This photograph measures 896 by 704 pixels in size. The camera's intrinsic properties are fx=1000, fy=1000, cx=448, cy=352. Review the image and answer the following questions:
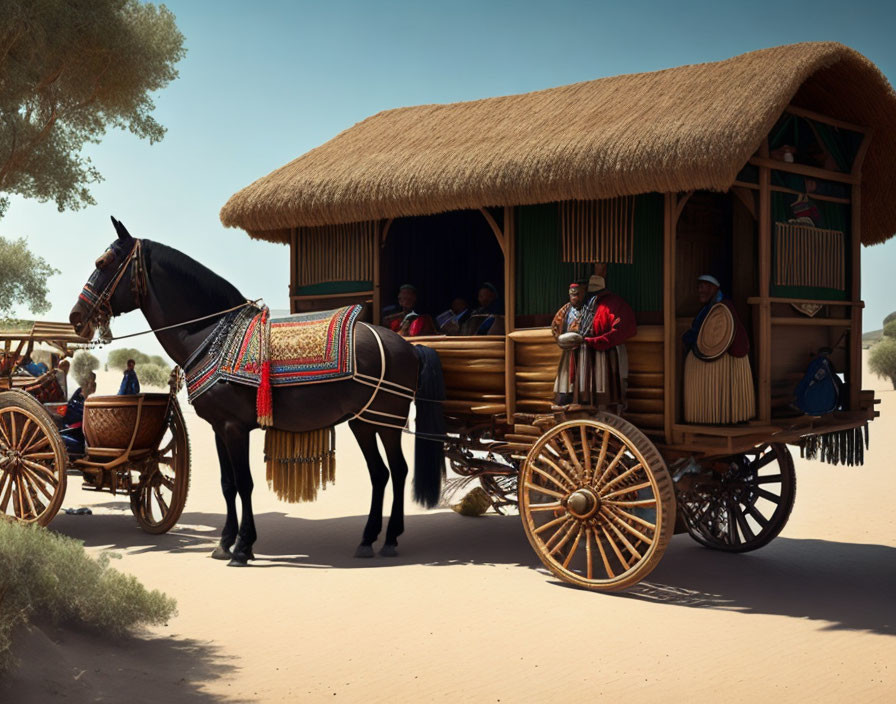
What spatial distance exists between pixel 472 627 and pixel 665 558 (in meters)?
3.16

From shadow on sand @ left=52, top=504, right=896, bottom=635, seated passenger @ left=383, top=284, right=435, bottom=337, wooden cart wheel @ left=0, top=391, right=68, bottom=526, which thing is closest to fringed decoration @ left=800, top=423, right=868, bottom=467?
shadow on sand @ left=52, top=504, right=896, bottom=635

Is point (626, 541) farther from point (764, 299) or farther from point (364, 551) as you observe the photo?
point (364, 551)

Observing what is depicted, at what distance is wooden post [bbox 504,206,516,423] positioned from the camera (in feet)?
29.6

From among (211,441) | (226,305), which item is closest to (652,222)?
(226,305)

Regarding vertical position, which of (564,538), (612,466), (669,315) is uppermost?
(669,315)

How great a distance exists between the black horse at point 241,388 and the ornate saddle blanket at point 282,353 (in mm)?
104

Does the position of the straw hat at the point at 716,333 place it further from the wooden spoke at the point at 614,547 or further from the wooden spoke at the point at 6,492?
the wooden spoke at the point at 6,492

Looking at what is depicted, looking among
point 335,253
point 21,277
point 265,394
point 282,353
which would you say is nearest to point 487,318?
point 335,253

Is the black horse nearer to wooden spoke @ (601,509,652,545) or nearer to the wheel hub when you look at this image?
the wheel hub

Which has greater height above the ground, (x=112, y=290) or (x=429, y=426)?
(x=112, y=290)

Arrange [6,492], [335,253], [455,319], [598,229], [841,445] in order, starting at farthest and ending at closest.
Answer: [335,253] → [455,319] → [6,492] → [841,445] → [598,229]

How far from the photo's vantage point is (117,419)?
983cm

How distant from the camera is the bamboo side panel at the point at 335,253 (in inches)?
410

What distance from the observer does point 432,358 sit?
9438mm
